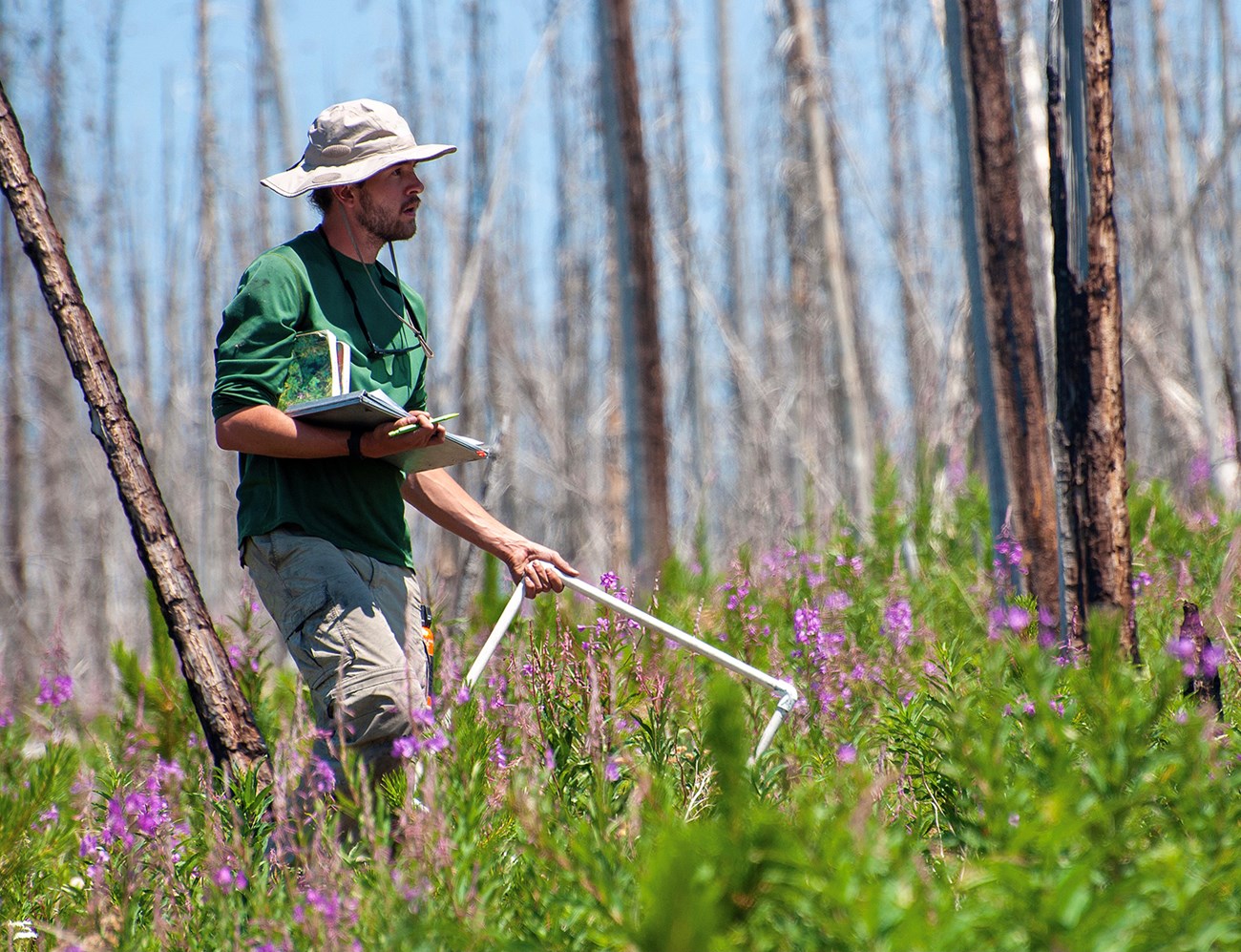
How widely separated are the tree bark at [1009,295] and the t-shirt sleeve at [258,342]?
11.6 feet

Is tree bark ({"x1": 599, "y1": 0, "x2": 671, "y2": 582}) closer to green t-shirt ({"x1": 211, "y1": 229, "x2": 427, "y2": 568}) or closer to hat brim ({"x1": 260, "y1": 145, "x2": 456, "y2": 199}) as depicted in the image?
green t-shirt ({"x1": 211, "y1": 229, "x2": 427, "y2": 568})

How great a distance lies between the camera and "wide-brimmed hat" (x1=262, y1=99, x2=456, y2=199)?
132 inches

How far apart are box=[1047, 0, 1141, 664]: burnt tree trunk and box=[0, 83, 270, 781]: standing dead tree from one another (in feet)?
9.39

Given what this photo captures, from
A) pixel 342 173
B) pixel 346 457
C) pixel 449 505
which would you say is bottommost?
pixel 449 505

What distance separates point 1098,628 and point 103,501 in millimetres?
20176

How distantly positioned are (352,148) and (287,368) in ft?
2.29

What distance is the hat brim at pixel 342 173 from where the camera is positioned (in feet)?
10.9

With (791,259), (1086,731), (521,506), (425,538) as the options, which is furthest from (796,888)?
(521,506)

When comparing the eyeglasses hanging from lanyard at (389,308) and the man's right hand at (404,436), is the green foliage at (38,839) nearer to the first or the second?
the man's right hand at (404,436)

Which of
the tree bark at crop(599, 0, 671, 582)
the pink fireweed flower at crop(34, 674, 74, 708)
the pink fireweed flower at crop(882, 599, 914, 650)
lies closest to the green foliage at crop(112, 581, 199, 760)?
the pink fireweed flower at crop(34, 674, 74, 708)

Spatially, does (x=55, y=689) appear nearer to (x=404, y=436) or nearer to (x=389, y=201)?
(x=404, y=436)

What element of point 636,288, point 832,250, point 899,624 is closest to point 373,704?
point 899,624

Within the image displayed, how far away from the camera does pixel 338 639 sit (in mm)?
3121

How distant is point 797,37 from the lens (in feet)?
33.4
